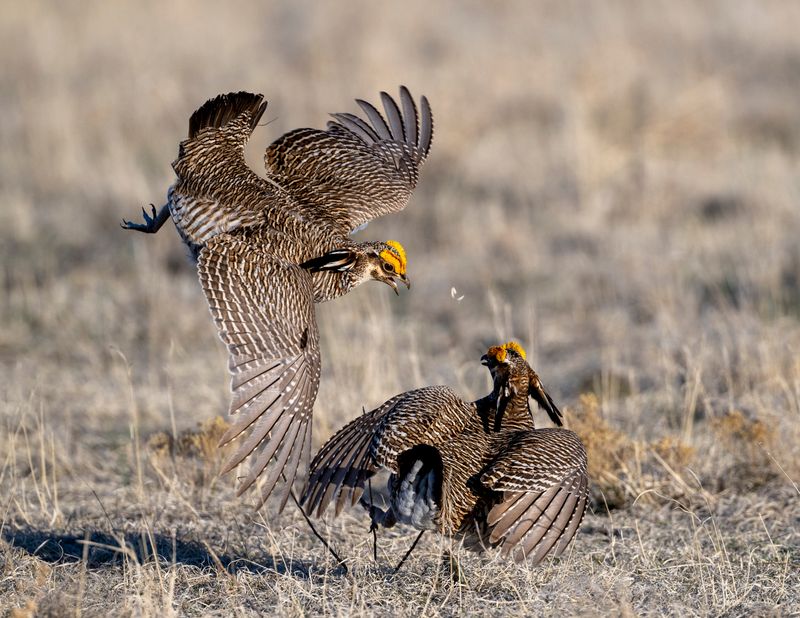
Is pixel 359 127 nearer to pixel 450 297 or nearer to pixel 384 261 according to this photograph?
pixel 384 261

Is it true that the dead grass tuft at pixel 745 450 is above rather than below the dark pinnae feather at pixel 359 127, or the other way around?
below

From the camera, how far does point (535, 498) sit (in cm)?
397

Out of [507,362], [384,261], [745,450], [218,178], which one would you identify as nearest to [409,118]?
[384,261]

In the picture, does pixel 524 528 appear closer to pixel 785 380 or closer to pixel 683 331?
pixel 785 380

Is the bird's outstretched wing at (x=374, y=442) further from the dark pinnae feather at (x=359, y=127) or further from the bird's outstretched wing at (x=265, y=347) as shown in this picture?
the dark pinnae feather at (x=359, y=127)

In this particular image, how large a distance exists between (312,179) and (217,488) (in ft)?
4.82

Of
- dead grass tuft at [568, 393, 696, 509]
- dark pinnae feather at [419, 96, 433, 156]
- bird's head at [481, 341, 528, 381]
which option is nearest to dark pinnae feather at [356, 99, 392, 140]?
dark pinnae feather at [419, 96, 433, 156]

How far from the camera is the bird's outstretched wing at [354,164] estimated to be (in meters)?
5.62

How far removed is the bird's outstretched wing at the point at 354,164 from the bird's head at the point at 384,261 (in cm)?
26

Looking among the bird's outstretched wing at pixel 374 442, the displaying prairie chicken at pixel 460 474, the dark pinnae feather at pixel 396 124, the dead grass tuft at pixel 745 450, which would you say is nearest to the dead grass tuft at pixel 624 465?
the dead grass tuft at pixel 745 450

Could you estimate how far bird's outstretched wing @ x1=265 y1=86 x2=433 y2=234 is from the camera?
18.5 feet

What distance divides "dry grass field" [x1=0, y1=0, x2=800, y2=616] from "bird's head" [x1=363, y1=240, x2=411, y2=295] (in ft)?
3.27

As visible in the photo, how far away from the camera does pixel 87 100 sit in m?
13.4

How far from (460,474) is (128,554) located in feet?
4.31
